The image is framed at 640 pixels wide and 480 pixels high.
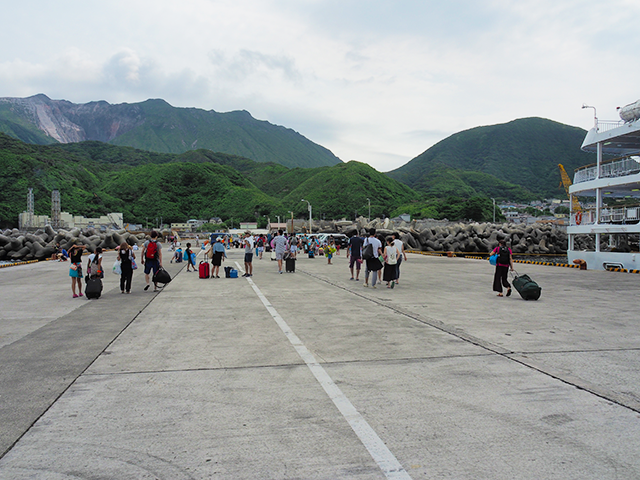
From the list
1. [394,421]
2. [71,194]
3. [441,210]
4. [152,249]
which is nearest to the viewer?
[394,421]

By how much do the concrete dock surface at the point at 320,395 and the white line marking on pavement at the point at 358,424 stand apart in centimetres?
2

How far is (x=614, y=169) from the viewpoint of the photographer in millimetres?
25031

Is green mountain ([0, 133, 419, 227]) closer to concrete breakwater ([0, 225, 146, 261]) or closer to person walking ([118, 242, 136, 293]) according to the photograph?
concrete breakwater ([0, 225, 146, 261])

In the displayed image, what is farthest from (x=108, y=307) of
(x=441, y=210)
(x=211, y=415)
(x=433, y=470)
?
(x=441, y=210)

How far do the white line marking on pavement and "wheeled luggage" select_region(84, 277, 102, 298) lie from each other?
7.42m

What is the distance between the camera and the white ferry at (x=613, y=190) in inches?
915

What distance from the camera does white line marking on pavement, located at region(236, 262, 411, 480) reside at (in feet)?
10.4

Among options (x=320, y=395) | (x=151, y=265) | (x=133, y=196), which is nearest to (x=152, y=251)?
(x=151, y=265)

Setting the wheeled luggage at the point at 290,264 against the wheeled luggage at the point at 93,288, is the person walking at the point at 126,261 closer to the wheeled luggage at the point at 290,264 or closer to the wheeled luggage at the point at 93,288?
the wheeled luggage at the point at 93,288

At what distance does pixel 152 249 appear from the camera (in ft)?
45.6

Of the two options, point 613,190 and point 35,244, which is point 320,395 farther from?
point 35,244

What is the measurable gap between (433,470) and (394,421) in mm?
836

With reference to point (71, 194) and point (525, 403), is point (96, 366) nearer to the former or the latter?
point (525, 403)

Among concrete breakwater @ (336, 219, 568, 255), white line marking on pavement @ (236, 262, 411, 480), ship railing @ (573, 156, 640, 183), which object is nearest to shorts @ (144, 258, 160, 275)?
white line marking on pavement @ (236, 262, 411, 480)
